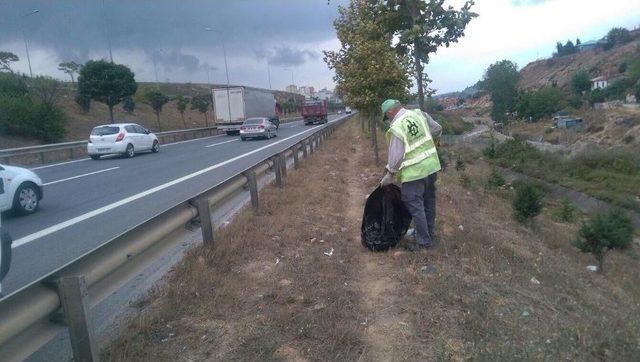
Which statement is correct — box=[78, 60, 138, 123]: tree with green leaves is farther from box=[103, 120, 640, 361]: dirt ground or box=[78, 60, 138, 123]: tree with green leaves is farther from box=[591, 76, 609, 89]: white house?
box=[591, 76, 609, 89]: white house

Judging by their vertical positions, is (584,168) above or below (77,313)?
below

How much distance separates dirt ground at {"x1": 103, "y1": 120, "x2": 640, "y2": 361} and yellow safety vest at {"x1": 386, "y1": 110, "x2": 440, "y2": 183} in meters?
0.91

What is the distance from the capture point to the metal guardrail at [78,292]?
116 inches

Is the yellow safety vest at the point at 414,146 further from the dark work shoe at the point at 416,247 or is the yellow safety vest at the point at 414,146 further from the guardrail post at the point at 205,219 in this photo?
the guardrail post at the point at 205,219

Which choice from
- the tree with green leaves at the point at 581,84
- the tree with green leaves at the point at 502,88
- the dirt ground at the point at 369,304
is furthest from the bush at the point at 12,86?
the tree with green leaves at the point at 581,84

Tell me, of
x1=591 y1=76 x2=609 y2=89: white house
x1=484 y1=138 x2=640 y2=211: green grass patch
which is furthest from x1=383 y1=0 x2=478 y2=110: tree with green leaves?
x1=591 y1=76 x2=609 y2=89: white house

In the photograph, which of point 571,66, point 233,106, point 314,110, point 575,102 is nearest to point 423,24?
point 233,106

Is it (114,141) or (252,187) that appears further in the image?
(114,141)

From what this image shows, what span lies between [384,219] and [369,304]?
1687 millimetres

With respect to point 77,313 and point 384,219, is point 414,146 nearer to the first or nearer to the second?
point 384,219

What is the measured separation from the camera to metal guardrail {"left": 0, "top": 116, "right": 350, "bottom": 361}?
2.95 m

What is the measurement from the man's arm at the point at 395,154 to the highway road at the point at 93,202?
14.0 ft

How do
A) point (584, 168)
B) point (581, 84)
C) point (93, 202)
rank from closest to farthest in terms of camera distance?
point (93, 202) → point (584, 168) → point (581, 84)

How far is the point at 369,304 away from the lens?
15.7 ft
